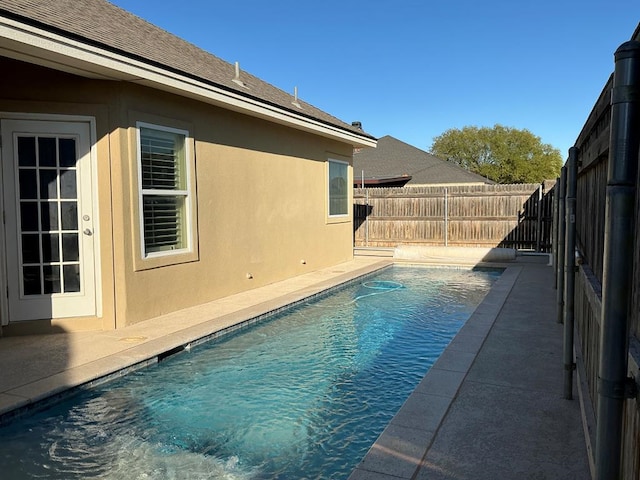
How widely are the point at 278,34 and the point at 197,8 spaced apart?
4.15 meters

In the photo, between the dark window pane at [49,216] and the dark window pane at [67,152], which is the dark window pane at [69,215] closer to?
the dark window pane at [49,216]

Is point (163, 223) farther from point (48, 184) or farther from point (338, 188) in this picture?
point (338, 188)

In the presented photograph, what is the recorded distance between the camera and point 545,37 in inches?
695

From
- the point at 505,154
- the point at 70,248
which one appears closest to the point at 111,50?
the point at 70,248

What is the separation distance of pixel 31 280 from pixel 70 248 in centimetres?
57

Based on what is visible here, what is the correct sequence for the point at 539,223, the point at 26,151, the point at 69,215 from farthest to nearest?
the point at 539,223 < the point at 69,215 < the point at 26,151

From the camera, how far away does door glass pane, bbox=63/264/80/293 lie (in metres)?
6.22

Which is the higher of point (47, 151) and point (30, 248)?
point (47, 151)

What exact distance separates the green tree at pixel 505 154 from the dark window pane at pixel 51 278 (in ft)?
141

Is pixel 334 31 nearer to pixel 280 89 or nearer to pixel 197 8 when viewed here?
pixel 197 8

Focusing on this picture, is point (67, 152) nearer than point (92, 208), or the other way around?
point (67, 152)

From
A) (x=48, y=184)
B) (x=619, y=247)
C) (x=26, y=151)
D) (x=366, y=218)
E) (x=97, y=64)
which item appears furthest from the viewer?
(x=366, y=218)

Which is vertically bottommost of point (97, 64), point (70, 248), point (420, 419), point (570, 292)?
point (420, 419)

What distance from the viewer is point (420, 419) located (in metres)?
3.53
